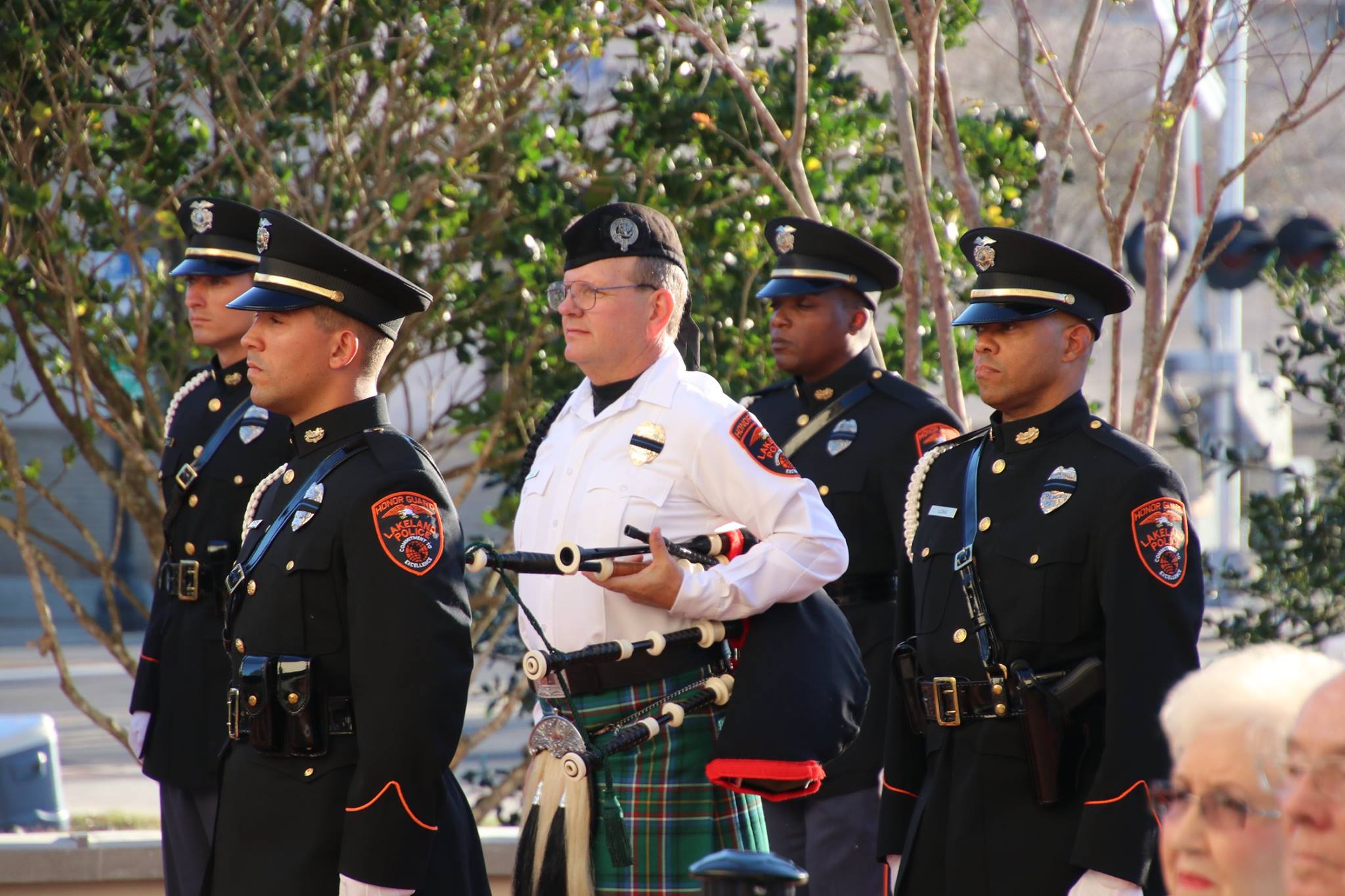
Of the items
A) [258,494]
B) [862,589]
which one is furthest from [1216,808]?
[862,589]

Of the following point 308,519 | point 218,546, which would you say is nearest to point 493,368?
point 218,546

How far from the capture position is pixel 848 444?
5.04 metres

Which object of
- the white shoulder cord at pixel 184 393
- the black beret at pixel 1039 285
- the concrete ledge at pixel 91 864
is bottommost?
the concrete ledge at pixel 91 864

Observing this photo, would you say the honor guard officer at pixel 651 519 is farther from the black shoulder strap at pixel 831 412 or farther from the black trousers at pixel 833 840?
the black shoulder strap at pixel 831 412

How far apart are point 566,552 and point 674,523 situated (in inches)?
19.4

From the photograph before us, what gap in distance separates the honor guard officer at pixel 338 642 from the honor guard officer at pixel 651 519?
1.36 ft

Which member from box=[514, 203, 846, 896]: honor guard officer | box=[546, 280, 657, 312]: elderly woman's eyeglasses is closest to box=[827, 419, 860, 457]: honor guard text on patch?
box=[514, 203, 846, 896]: honor guard officer

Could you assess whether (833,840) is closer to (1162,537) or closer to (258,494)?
(1162,537)

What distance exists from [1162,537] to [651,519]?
114cm

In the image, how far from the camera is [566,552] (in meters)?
3.49

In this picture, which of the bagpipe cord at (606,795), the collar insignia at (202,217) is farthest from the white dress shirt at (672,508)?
the collar insignia at (202,217)

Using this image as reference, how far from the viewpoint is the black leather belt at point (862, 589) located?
4.86 m

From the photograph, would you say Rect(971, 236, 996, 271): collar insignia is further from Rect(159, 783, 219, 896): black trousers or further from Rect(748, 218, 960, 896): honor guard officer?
Rect(159, 783, 219, 896): black trousers

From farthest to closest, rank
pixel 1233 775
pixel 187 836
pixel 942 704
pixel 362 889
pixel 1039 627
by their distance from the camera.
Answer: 1. pixel 187 836
2. pixel 942 704
3. pixel 1039 627
4. pixel 362 889
5. pixel 1233 775
